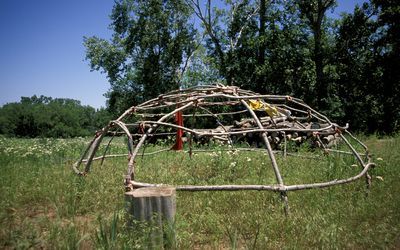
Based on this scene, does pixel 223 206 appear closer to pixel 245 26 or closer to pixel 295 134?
pixel 295 134

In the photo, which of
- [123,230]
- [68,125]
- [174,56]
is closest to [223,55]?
[174,56]

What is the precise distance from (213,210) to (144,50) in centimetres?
2832

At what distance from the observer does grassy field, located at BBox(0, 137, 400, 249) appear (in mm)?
3799

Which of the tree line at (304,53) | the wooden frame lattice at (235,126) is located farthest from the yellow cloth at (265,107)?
the tree line at (304,53)

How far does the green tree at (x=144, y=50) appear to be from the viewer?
30969 millimetres

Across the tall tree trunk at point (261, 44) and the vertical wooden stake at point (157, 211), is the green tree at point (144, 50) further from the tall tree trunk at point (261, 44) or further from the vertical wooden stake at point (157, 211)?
the vertical wooden stake at point (157, 211)

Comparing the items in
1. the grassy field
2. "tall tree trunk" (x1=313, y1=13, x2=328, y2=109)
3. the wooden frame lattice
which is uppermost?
"tall tree trunk" (x1=313, y1=13, x2=328, y2=109)

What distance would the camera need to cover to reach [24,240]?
3.58m

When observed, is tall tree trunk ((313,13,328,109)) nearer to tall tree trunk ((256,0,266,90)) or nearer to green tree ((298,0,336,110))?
green tree ((298,0,336,110))

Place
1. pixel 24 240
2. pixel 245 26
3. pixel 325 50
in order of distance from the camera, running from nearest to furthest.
→ 1. pixel 24 240
2. pixel 325 50
3. pixel 245 26

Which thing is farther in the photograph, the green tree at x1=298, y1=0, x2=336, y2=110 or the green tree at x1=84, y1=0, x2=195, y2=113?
the green tree at x1=84, y1=0, x2=195, y2=113

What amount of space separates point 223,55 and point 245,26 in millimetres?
2907

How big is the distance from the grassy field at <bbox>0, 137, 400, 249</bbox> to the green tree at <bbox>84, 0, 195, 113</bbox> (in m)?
23.8

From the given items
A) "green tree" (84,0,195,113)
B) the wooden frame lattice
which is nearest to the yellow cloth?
the wooden frame lattice
